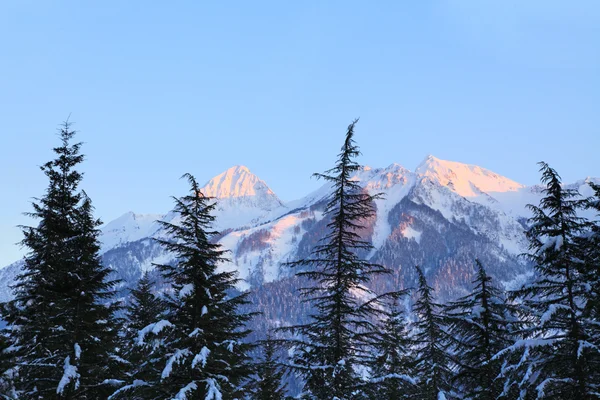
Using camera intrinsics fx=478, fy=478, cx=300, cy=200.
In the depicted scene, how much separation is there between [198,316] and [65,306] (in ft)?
17.8

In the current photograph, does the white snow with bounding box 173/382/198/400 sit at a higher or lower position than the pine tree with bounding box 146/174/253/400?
lower

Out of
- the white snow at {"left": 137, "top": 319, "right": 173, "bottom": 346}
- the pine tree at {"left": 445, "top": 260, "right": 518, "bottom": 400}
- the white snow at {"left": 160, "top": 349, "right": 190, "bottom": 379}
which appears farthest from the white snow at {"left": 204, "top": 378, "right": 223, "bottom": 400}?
the pine tree at {"left": 445, "top": 260, "right": 518, "bottom": 400}

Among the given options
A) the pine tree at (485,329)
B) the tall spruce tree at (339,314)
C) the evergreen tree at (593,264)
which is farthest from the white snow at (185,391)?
the evergreen tree at (593,264)

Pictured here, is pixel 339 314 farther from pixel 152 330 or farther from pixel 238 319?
pixel 152 330

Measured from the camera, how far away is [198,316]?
1564 cm

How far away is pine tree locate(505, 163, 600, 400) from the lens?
44.9 feet

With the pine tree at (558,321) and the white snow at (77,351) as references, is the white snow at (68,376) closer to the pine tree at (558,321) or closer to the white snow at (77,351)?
the white snow at (77,351)

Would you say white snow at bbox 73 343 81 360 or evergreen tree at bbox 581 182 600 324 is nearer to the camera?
evergreen tree at bbox 581 182 600 324

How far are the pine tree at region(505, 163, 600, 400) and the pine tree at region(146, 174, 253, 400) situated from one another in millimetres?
8695

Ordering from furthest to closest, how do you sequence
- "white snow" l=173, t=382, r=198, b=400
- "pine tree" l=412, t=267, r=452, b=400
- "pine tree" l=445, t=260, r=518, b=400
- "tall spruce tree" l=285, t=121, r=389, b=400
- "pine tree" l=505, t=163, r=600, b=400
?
1. "pine tree" l=412, t=267, r=452, b=400
2. "pine tree" l=445, t=260, r=518, b=400
3. "tall spruce tree" l=285, t=121, r=389, b=400
4. "pine tree" l=505, t=163, r=600, b=400
5. "white snow" l=173, t=382, r=198, b=400

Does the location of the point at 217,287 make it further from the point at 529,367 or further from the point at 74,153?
the point at 529,367

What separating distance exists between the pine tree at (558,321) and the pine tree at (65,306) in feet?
45.7

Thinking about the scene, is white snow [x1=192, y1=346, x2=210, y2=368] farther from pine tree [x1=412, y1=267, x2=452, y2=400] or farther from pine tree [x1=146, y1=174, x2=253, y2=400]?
pine tree [x1=412, y1=267, x2=452, y2=400]

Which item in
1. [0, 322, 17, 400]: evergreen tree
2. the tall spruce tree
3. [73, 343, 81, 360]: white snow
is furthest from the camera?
[73, 343, 81, 360]: white snow
